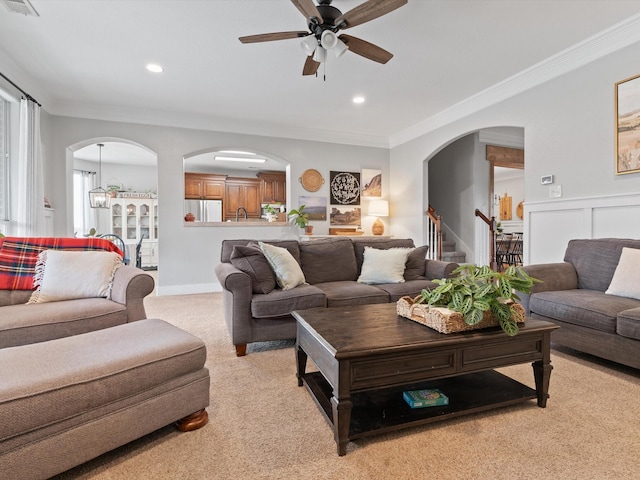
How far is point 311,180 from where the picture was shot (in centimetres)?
579

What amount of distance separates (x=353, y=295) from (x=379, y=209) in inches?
134

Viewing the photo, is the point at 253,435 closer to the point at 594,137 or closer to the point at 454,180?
the point at 594,137

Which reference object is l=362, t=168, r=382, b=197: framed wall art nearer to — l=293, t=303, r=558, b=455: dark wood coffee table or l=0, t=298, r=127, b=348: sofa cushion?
l=293, t=303, r=558, b=455: dark wood coffee table

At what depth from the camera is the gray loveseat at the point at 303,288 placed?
2.54m

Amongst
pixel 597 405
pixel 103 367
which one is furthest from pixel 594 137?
pixel 103 367

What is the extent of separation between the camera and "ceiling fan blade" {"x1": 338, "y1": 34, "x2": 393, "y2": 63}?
2561mm

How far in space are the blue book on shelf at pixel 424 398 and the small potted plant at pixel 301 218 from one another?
406 centimetres

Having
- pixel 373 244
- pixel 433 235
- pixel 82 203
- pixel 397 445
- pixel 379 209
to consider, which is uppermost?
pixel 82 203

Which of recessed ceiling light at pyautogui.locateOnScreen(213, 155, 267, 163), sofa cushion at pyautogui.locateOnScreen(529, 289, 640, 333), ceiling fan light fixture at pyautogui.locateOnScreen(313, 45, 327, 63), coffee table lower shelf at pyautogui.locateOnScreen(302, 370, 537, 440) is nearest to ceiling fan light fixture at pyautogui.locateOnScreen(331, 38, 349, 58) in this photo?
ceiling fan light fixture at pyautogui.locateOnScreen(313, 45, 327, 63)

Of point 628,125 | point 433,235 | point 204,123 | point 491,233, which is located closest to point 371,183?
point 433,235

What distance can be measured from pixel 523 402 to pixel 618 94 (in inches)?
111

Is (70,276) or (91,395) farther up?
(70,276)

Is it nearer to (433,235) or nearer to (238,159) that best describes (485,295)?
A: (433,235)

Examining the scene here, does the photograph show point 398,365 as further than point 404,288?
No
